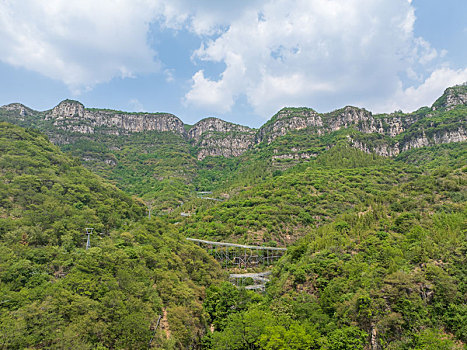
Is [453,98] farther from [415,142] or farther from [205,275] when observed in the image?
[205,275]

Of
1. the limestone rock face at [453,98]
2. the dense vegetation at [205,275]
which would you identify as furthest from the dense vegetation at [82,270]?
the limestone rock face at [453,98]

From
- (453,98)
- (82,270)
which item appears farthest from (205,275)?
(453,98)

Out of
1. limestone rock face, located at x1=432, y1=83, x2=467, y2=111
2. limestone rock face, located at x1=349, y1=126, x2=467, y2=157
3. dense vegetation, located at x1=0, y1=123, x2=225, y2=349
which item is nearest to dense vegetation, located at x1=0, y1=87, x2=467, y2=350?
dense vegetation, located at x1=0, y1=123, x2=225, y2=349

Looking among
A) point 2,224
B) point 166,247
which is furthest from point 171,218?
point 2,224

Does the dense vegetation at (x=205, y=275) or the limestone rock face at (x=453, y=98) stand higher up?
the limestone rock face at (x=453, y=98)

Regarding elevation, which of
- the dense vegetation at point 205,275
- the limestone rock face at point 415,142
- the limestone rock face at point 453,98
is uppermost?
the limestone rock face at point 453,98

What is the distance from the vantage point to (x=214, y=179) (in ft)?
627

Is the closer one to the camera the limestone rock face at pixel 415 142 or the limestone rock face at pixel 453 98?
the limestone rock face at pixel 415 142

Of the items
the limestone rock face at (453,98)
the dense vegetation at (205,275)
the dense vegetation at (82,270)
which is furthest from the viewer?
the limestone rock face at (453,98)

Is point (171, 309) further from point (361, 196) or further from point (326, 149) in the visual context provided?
point (326, 149)

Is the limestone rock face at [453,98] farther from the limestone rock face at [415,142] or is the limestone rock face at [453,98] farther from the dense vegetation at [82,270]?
the dense vegetation at [82,270]

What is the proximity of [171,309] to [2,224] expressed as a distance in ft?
84.1

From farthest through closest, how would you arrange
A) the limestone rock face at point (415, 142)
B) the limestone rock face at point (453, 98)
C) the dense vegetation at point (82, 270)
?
1. the limestone rock face at point (453, 98)
2. the limestone rock face at point (415, 142)
3. the dense vegetation at point (82, 270)

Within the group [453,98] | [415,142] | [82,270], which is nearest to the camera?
[82,270]
